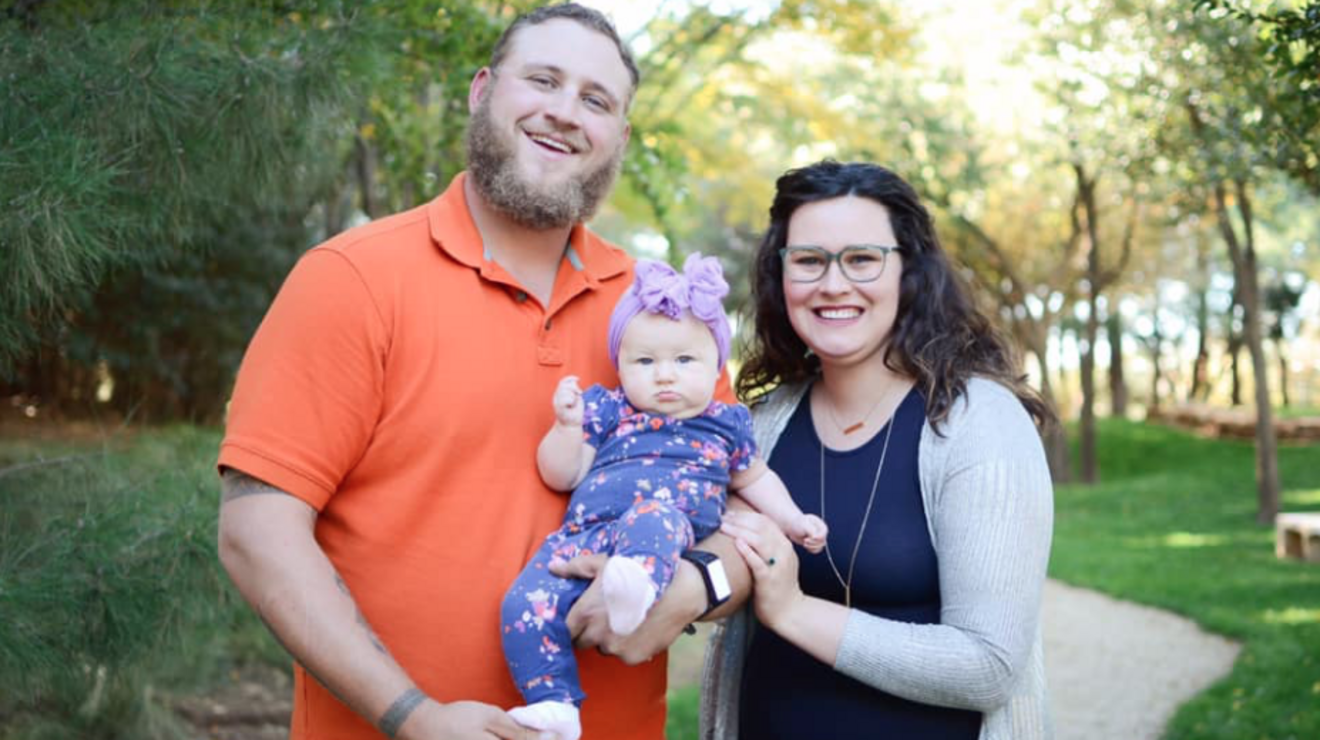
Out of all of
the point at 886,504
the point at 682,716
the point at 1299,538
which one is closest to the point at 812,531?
the point at 886,504

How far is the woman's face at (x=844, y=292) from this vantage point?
104 inches

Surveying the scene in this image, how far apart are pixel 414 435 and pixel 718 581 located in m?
0.67

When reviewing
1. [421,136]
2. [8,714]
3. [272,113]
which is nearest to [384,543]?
[272,113]

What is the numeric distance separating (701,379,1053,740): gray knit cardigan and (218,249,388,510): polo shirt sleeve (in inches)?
42.8

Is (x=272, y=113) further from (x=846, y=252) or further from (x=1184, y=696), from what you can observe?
(x=1184, y=696)

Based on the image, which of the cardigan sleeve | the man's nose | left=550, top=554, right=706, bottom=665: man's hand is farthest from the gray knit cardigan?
the man's nose

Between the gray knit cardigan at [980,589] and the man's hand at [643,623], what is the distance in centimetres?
36

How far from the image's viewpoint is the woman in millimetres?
2373

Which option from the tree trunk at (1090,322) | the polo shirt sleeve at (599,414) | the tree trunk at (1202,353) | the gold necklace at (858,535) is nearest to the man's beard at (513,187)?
the polo shirt sleeve at (599,414)

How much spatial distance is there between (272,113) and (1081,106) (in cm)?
1306

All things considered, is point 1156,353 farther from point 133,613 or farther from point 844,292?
point 133,613

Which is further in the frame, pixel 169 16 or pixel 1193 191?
pixel 1193 191

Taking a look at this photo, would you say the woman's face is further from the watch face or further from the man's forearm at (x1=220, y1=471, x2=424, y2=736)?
the man's forearm at (x1=220, y1=471, x2=424, y2=736)

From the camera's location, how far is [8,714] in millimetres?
3797
